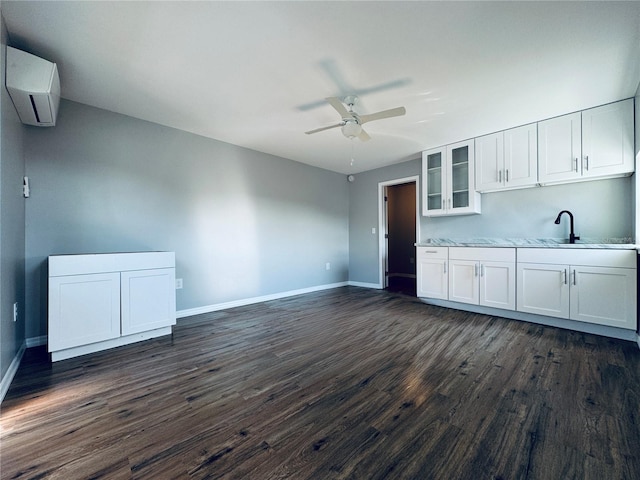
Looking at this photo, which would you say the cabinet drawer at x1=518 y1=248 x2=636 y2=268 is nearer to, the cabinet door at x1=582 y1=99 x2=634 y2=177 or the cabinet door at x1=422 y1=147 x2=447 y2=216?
the cabinet door at x1=582 y1=99 x2=634 y2=177

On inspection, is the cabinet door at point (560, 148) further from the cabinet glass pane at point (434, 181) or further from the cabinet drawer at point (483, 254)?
the cabinet glass pane at point (434, 181)

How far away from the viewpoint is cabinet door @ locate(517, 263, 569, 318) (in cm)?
267

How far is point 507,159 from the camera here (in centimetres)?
322

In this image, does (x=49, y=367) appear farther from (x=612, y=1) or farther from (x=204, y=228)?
(x=612, y=1)

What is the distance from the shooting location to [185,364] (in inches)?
78.3

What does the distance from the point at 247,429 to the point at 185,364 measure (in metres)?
0.97

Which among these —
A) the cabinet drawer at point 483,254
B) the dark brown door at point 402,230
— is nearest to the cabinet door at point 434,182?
the cabinet drawer at point 483,254

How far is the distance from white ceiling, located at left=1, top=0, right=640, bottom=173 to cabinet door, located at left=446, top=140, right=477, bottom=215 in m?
0.62

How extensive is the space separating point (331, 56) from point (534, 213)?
3.10 metres

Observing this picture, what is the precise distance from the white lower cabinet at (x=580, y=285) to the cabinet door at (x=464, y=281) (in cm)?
45

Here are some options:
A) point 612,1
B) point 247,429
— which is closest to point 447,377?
point 247,429


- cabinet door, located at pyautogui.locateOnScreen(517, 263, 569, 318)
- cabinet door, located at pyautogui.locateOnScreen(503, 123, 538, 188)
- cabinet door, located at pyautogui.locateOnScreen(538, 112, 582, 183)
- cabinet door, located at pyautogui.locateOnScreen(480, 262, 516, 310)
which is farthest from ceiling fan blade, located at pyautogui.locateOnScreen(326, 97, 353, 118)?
cabinet door, located at pyautogui.locateOnScreen(517, 263, 569, 318)

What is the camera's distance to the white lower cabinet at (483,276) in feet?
9.91

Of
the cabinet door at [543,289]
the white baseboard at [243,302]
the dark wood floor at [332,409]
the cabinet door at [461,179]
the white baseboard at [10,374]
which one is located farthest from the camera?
the cabinet door at [461,179]
